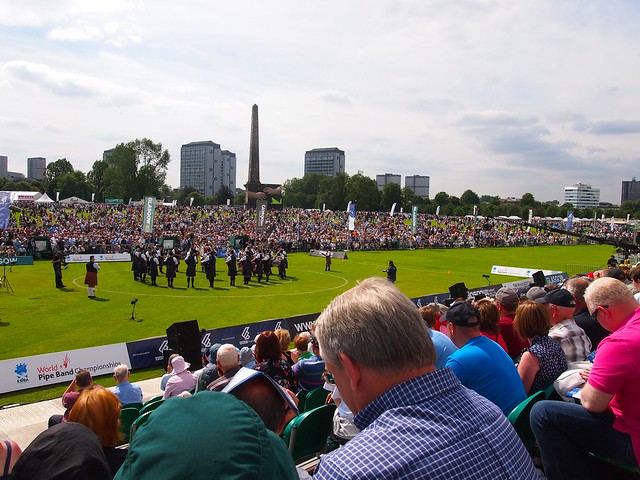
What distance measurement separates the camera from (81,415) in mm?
3545

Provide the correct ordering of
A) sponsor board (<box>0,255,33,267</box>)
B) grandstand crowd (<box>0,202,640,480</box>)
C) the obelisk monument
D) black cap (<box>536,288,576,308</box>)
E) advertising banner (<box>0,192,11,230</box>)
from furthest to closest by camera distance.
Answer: the obelisk monument → sponsor board (<box>0,255,33,267</box>) → advertising banner (<box>0,192,11,230</box>) → black cap (<box>536,288,576,308</box>) → grandstand crowd (<box>0,202,640,480</box>)

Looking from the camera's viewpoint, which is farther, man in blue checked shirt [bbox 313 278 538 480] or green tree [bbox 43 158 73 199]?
green tree [bbox 43 158 73 199]

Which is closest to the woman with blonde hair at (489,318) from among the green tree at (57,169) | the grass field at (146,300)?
the grass field at (146,300)

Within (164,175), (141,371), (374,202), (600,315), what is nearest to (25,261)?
(141,371)

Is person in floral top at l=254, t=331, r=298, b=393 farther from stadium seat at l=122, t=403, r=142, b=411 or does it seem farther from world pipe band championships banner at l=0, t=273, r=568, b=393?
world pipe band championships banner at l=0, t=273, r=568, b=393

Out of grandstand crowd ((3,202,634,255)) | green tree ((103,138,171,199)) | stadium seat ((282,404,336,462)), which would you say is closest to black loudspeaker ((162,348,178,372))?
stadium seat ((282,404,336,462))

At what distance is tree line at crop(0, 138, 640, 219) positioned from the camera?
103250 millimetres

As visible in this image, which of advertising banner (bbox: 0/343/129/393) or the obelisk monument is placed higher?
the obelisk monument

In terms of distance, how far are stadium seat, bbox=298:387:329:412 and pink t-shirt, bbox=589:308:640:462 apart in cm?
384

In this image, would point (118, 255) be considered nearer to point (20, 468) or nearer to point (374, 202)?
point (20, 468)

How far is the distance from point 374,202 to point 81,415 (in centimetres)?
11849

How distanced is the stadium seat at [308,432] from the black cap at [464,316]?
1794 mm

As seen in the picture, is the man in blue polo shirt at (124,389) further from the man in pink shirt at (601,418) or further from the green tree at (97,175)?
the green tree at (97,175)

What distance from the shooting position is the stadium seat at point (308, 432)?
4.90m
